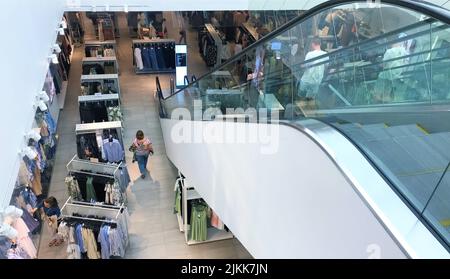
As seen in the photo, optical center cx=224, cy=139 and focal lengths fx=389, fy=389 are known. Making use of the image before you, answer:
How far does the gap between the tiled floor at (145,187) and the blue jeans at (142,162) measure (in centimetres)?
20

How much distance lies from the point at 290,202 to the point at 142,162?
5.75 metres

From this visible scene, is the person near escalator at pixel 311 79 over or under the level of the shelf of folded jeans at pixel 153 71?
over

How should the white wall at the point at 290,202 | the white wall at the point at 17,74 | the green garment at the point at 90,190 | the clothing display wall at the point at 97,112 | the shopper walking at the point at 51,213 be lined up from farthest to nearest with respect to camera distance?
the clothing display wall at the point at 97,112, the green garment at the point at 90,190, the shopper walking at the point at 51,213, the white wall at the point at 17,74, the white wall at the point at 290,202

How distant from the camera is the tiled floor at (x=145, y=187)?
7027mm

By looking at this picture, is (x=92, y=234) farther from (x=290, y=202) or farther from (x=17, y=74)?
(x=290, y=202)

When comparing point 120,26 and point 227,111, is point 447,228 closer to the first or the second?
point 227,111

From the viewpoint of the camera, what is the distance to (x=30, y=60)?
4.98m

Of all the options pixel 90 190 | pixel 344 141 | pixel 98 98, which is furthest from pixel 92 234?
pixel 344 141

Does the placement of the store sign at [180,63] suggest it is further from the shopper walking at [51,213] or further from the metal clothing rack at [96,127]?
the shopper walking at [51,213]

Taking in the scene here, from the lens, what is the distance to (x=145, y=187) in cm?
852

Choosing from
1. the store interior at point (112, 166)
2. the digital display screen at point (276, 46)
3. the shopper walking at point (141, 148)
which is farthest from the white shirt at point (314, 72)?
the shopper walking at point (141, 148)

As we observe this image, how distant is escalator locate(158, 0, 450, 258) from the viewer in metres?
2.37

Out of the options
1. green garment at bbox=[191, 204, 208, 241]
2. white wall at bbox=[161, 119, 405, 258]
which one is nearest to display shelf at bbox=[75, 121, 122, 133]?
green garment at bbox=[191, 204, 208, 241]
